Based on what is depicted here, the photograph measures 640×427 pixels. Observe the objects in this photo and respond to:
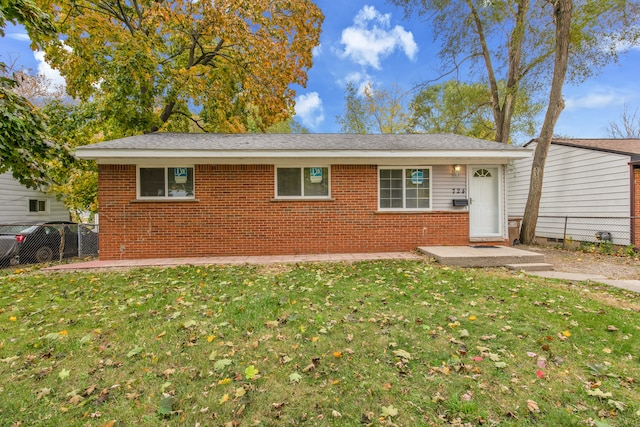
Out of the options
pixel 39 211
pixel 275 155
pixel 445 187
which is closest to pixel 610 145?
pixel 445 187

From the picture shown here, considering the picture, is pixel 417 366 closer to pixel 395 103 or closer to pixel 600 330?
pixel 600 330

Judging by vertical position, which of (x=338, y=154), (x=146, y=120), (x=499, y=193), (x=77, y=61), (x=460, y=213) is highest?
(x=77, y=61)

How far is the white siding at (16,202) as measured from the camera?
42.9 ft

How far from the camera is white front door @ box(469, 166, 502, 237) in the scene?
8.65 m

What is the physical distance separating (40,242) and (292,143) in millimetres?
8690

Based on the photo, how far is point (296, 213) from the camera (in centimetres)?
833

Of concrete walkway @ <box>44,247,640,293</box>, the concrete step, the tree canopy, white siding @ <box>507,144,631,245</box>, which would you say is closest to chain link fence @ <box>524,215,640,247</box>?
white siding @ <box>507,144,631,245</box>

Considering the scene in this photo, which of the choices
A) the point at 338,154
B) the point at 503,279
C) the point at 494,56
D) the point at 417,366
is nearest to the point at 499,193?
the point at 503,279

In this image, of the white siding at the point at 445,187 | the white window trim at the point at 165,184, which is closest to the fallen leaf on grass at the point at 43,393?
the white window trim at the point at 165,184

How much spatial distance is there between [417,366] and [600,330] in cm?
236

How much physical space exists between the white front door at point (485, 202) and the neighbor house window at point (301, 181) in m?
4.17

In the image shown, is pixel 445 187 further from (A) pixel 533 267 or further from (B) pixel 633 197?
(B) pixel 633 197

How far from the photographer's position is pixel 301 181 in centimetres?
834

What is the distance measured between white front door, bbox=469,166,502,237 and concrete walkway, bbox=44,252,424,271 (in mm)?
2255
